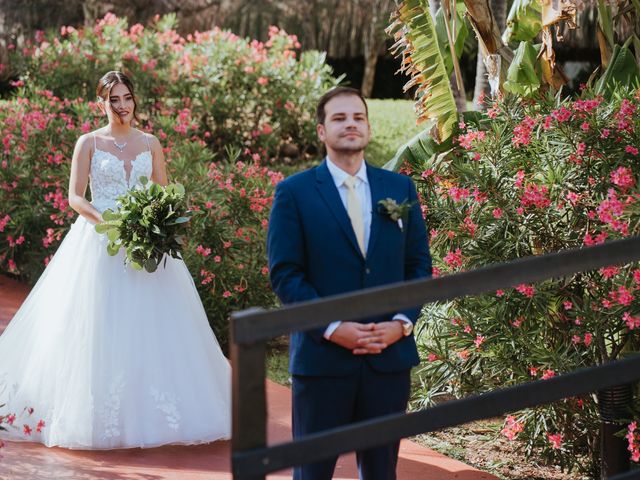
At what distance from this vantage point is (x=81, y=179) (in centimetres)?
613

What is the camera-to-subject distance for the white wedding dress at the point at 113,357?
224 inches

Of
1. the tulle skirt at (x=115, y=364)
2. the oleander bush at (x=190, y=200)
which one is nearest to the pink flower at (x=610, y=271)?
the tulle skirt at (x=115, y=364)

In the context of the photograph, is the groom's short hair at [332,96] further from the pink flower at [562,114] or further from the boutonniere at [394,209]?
the pink flower at [562,114]

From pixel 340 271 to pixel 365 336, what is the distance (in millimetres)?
248

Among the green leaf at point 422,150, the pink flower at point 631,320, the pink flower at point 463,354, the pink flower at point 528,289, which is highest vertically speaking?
the green leaf at point 422,150

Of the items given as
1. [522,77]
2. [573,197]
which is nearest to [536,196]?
[573,197]

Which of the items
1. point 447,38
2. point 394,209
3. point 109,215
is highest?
point 447,38

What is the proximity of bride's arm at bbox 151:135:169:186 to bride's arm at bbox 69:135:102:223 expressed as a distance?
379 mm

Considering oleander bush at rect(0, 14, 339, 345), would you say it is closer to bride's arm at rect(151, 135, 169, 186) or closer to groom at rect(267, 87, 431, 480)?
bride's arm at rect(151, 135, 169, 186)

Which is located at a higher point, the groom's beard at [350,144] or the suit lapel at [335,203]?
the groom's beard at [350,144]

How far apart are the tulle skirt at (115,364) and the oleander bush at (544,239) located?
137 centimetres

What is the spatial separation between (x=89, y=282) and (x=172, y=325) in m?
0.54

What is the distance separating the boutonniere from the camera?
12.0 ft

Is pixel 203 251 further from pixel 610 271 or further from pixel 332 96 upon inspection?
pixel 332 96
